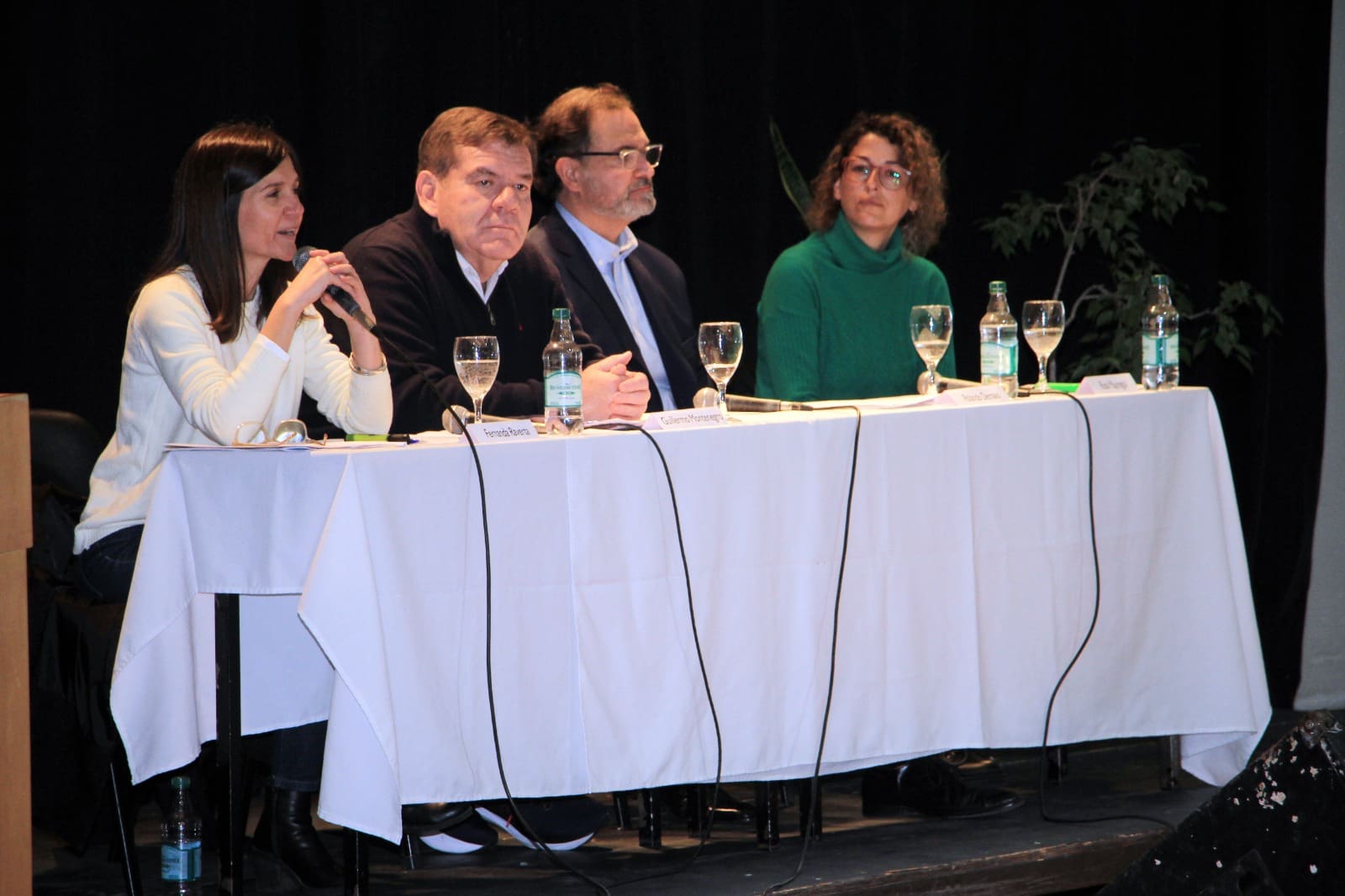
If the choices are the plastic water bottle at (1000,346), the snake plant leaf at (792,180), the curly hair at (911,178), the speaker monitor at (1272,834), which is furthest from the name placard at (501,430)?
the snake plant leaf at (792,180)

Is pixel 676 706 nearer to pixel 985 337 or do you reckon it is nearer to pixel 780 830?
pixel 780 830

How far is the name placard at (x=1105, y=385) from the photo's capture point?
294 centimetres

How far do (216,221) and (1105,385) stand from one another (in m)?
1.76

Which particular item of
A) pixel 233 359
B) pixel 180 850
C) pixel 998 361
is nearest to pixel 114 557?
pixel 233 359

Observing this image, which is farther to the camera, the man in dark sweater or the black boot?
the man in dark sweater

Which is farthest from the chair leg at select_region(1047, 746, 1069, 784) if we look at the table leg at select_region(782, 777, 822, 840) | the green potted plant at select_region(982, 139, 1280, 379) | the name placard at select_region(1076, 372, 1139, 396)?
the green potted plant at select_region(982, 139, 1280, 379)

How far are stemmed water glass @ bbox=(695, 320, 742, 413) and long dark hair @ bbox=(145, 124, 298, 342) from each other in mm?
872

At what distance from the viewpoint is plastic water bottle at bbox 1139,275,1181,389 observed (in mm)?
3016

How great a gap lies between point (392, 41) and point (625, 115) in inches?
28.3

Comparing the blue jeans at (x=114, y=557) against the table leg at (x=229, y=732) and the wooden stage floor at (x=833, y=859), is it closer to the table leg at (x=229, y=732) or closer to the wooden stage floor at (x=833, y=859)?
the table leg at (x=229, y=732)

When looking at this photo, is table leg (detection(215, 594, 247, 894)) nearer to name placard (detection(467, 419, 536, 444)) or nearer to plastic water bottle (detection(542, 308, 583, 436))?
name placard (detection(467, 419, 536, 444))

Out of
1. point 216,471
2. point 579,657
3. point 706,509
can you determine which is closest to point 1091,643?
point 706,509

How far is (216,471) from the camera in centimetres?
233

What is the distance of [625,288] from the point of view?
138 inches
